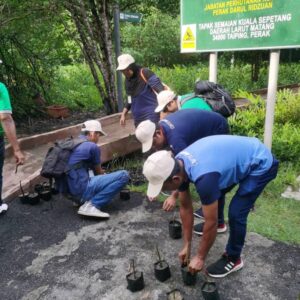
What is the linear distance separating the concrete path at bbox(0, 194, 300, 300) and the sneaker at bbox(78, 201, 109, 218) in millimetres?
89

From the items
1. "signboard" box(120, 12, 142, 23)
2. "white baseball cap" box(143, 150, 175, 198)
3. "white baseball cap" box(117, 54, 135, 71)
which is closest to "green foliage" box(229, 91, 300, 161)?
"white baseball cap" box(117, 54, 135, 71)

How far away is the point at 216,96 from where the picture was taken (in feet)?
13.4

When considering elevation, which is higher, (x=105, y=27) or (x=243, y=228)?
(x=105, y=27)

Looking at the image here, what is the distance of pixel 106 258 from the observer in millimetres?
3574

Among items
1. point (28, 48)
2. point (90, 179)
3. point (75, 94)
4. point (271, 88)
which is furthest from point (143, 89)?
point (75, 94)

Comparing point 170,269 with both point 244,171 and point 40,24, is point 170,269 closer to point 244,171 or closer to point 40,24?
point 244,171

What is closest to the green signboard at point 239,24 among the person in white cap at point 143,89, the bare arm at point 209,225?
the person in white cap at point 143,89

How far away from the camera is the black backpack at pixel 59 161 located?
4.12m

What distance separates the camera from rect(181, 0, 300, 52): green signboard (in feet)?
14.5

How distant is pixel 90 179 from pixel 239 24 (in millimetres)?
2866

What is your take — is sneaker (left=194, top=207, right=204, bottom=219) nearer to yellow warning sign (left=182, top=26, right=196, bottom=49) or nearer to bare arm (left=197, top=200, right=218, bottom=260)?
bare arm (left=197, top=200, right=218, bottom=260)

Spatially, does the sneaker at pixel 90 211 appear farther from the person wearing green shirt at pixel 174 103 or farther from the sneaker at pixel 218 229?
the person wearing green shirt at pixel 174 103

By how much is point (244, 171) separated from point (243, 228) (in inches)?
21.8

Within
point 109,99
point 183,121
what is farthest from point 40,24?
point 183,121
